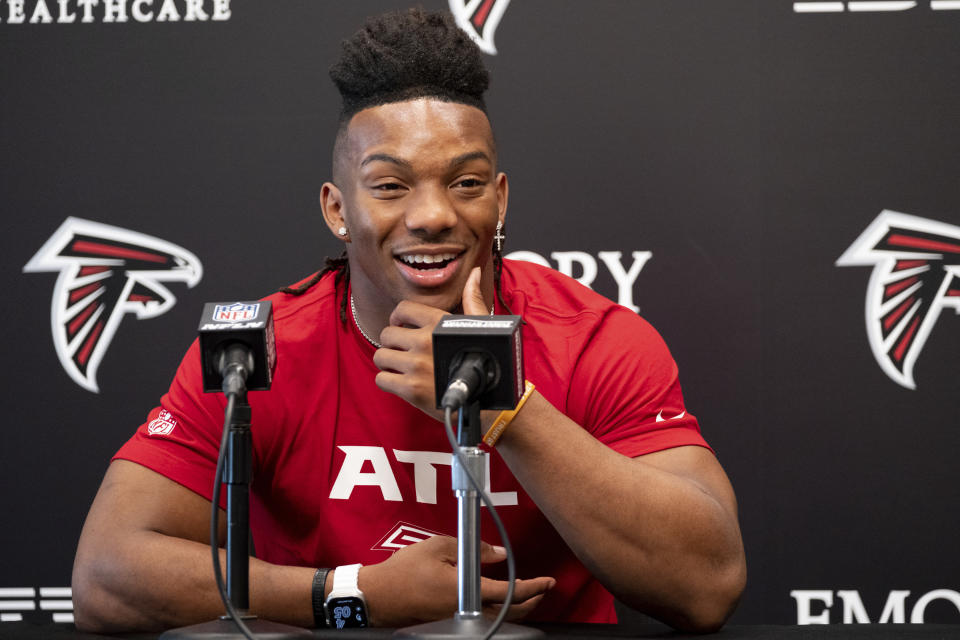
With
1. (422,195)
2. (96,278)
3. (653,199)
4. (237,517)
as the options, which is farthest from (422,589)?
(96,278)

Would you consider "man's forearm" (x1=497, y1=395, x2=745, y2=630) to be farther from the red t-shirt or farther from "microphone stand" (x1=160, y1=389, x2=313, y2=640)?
"microphone stand" (x1=160, y1=389, x2=313, y2=640)

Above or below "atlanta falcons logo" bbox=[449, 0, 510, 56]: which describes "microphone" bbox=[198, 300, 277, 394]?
below

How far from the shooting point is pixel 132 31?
2.14m

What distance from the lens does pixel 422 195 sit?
5.01 ft

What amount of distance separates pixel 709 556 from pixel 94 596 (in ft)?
2.72

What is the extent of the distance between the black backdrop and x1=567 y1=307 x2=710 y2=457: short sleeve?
45cm

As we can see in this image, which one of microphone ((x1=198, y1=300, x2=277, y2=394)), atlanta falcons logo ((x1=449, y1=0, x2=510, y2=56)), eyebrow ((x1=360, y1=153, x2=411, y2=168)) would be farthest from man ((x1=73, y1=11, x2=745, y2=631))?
atlanta falcons logo ((x1=449, y1=0, x2=510, y2=56))

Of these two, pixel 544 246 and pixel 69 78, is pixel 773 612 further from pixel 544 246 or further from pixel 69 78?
pixel 69 78

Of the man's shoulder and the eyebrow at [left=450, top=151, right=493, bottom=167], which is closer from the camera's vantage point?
the eyebrow at [left=450, top=151, right=493, bottom=167]

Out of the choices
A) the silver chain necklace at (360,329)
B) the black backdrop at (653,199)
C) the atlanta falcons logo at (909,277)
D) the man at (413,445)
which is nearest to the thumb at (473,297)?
the man at (413,445)

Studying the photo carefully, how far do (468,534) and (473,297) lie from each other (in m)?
0.53

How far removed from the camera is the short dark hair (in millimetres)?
1593

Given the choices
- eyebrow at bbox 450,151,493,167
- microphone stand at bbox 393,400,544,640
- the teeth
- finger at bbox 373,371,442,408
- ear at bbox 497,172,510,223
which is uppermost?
eyebrow at bbox 450,151,493,167

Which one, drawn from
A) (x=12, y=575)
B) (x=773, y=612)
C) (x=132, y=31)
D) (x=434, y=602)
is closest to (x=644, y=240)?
(x=773, y=612)
